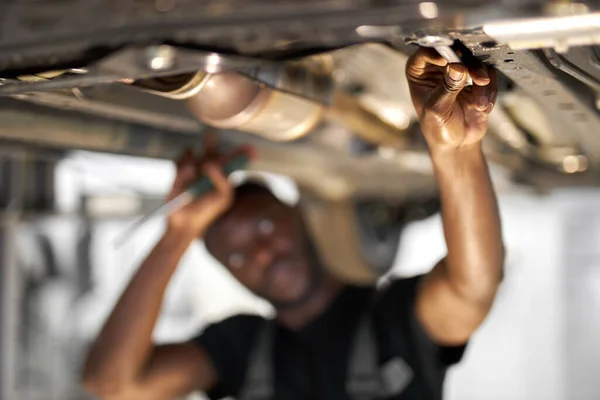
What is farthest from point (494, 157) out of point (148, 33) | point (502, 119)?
point (148, 33)

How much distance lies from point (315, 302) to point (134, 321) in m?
0.39

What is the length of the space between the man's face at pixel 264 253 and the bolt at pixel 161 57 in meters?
0.86

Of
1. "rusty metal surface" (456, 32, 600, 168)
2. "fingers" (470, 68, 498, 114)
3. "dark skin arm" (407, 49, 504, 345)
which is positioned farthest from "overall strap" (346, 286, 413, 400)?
"fingers" (470, 68, 498, 114)

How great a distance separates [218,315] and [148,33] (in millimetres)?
2387

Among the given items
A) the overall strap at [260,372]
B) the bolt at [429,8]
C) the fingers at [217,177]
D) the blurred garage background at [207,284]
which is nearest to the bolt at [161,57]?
the bolt at [429,8]

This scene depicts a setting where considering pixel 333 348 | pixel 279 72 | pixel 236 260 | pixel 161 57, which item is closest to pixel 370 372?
pixel 333 348

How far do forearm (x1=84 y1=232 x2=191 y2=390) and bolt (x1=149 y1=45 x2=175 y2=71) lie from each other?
67cm

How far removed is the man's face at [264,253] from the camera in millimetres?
1429

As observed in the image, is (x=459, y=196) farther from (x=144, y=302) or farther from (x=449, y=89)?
(x=144, y=302)

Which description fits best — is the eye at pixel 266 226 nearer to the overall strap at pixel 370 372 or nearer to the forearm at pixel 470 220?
the overall strap at pixel 370 372

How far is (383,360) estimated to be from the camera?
1.26 metres

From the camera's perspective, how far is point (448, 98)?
706mm

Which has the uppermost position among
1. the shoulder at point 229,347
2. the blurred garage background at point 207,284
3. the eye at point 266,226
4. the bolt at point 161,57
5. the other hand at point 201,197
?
the bolt at point 161,57

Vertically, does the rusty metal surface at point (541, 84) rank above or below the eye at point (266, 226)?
above
